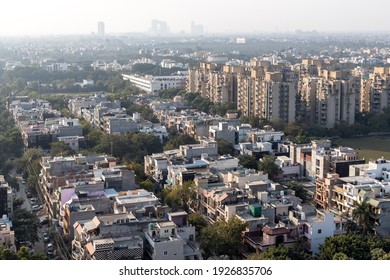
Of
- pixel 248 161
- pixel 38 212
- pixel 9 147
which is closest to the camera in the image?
pixel 38 212

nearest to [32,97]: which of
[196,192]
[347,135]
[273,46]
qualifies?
[347,135]

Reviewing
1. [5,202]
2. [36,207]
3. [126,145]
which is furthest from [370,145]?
[5,202]

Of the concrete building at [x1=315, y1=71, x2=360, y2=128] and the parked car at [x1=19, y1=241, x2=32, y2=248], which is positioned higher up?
the concrete building at [x1=315, y1=71, x2=360, y2=128]

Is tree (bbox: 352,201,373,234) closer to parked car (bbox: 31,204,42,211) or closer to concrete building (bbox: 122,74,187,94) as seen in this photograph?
parked car (bbox: 31,204,42,211)

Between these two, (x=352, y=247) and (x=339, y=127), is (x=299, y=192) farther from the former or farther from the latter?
(x=339, y=127)

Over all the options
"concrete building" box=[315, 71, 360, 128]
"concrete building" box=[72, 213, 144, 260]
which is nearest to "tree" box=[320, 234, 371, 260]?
"concrete building" box=[72, 213, 144, 260]

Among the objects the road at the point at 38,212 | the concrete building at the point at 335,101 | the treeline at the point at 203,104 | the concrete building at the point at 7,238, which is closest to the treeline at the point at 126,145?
the road at the point at 38,212

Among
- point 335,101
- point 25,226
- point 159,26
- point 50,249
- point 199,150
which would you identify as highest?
point 159,26
